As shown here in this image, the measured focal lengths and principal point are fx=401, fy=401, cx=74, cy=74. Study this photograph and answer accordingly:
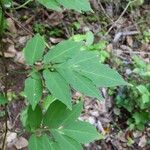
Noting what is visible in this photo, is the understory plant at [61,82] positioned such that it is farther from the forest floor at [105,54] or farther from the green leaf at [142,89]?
the green leaf at [142,89]

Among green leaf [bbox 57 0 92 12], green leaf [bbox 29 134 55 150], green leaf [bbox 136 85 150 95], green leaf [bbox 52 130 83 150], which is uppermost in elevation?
green leaf [bbox 57 0 92 12]

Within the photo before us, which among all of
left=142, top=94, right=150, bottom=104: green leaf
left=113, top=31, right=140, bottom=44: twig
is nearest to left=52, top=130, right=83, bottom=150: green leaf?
left=142, top=94, right=150, bottom=104: green leaf

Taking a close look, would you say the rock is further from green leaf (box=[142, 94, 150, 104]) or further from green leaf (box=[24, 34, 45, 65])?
green leaf (box=[24, 34, 45, 65])

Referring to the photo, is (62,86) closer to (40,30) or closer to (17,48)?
(17,48)

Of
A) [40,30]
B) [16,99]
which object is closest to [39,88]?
[16,99]

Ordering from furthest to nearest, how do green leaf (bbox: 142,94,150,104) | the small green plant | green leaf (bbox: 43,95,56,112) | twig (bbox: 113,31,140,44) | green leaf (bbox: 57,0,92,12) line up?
twig (bbox: 113,31,140,44)
the small green plant
green leaf (bbox: 142,94,150,104)
green leaf (bbox: 43,95,56,112)
green leaf (bbox: 57,0,92,12)

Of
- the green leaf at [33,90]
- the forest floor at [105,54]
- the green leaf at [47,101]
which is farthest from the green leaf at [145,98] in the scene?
the green leaf at [33,90]
